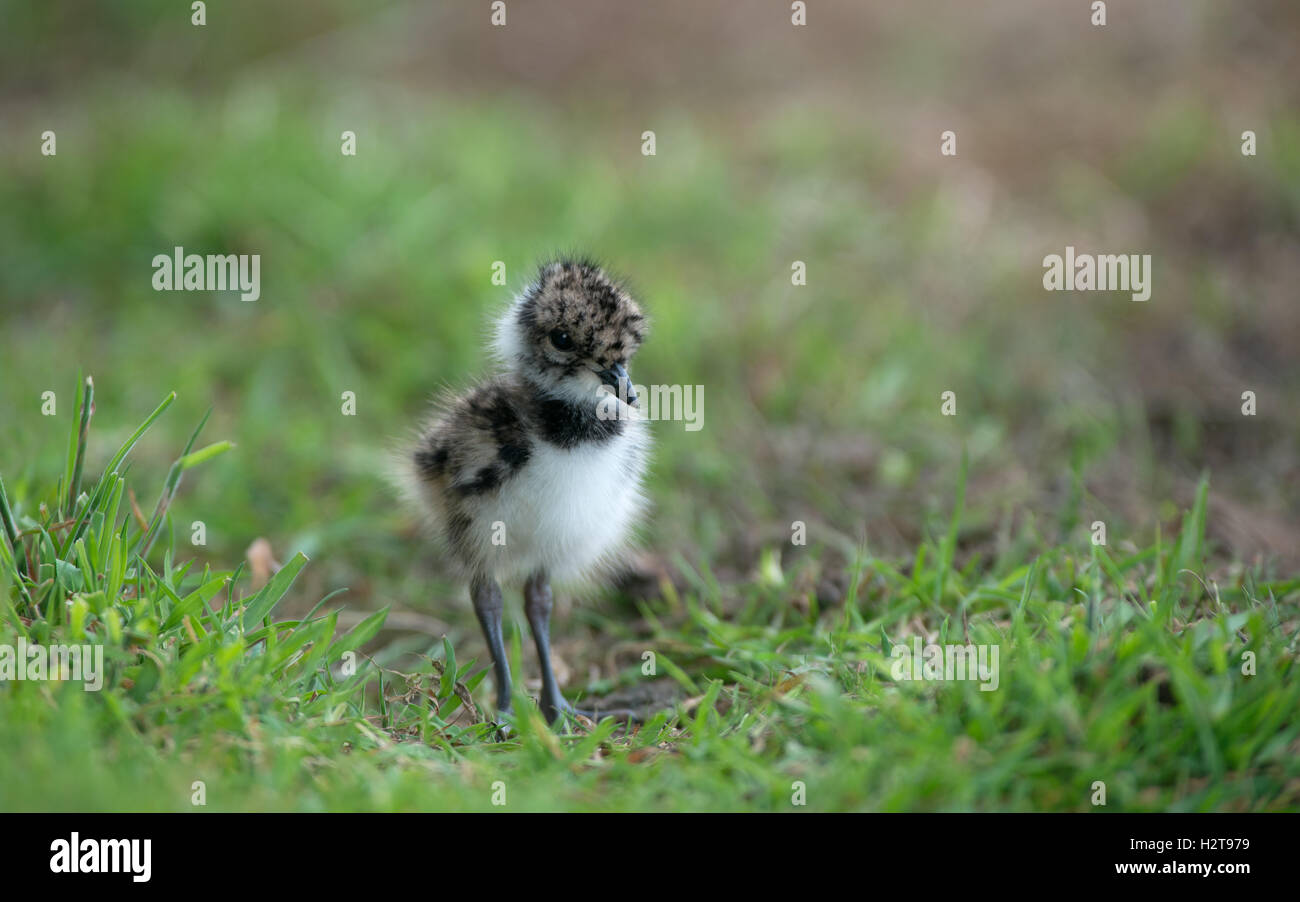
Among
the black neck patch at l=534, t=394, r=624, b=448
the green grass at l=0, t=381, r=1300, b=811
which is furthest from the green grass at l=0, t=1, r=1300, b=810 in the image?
the black neck patch at l=534, t=394, r=624, b=448

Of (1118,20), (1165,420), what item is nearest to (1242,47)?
(1118,20)

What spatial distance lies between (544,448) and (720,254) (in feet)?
12.2

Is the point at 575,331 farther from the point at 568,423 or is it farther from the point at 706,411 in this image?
the point at 706,411

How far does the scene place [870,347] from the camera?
20.8ft

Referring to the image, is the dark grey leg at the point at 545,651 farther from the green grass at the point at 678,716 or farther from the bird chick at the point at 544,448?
the green grass at the point at 678,716

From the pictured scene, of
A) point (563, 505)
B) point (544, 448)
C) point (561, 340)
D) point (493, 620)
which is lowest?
point (493, 620)

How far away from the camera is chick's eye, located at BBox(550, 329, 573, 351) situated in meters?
3.63

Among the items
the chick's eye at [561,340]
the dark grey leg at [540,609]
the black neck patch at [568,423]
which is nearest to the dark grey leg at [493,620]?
the dark grey leg at [540,609]

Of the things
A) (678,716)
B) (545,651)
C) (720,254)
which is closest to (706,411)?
(720,254)

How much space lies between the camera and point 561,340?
3641 millimetres

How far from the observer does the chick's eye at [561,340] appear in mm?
3635

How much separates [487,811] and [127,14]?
9.04 metres

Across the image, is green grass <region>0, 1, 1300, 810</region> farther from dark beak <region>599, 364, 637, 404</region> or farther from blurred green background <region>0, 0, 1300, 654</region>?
dark beak <region>599, 364, 637, 404</region>
